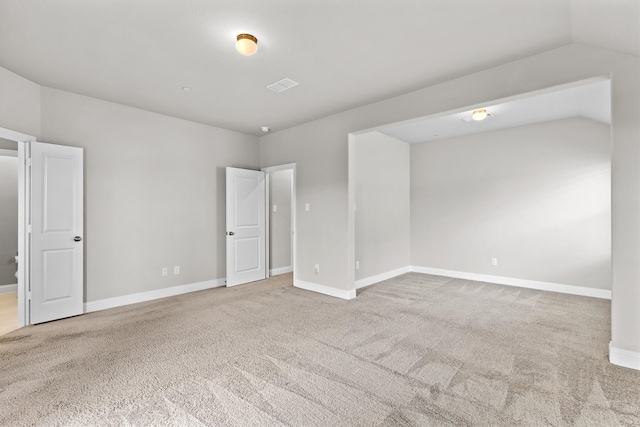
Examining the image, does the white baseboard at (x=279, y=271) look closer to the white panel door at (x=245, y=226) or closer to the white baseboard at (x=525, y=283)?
the white panel door at (x=245, y=226)

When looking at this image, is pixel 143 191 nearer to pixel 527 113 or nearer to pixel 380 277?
pixel 380 277

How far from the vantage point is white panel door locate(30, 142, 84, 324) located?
3.40 metres

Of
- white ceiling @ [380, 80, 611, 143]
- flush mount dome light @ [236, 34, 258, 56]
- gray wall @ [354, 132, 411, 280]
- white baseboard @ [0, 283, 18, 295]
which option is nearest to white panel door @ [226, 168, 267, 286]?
gray wall @ [354, 132, 411, 280]

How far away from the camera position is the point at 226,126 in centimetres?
512

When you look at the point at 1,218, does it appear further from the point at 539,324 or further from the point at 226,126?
the point at 539,324

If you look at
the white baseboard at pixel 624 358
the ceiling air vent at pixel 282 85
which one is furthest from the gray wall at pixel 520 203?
the ceiling air vent at pixel 282 85

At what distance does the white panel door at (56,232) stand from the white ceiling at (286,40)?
884mm

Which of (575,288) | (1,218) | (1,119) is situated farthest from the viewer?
(1,218)

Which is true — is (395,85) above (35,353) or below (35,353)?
above

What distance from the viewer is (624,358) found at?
242cm

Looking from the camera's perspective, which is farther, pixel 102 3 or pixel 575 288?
pixel 575 288

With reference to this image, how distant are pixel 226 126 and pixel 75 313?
341 centimetres

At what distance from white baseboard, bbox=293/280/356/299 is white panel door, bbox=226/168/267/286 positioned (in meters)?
0.96

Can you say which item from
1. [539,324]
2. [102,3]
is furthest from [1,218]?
[539,324]
